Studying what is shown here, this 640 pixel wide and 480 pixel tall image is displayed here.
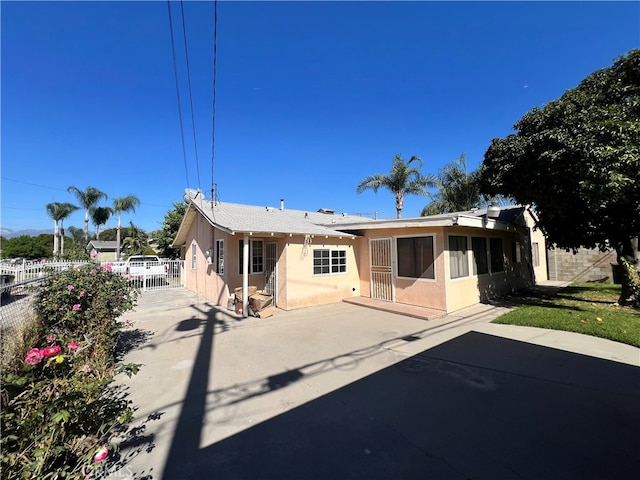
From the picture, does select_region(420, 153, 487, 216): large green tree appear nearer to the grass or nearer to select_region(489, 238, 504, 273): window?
select_region(489, 238, 504, 273): window

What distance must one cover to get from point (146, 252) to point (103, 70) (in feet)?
106

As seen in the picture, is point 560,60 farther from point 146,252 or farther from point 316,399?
point 146,252

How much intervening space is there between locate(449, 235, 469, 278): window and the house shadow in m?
4.67

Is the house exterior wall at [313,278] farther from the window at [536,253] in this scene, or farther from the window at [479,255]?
the window at [536,253]

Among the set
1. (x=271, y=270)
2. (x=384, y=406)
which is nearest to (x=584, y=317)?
(x=384, y=406)

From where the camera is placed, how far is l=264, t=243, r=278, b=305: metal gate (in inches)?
412

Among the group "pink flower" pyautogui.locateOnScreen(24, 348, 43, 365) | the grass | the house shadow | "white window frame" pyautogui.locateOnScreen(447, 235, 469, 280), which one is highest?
"white window frame" pyautogui.locateOnScreen(447, 235, 469, 280)

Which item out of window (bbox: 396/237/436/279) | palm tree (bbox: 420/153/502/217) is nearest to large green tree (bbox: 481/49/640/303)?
window (bbox: 396/237/436/279)

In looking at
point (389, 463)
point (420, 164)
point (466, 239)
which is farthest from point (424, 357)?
point (420, 164)

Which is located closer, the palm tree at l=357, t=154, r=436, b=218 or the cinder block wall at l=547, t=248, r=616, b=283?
the cinder block wall at l=547, t=248, r=616, b=283

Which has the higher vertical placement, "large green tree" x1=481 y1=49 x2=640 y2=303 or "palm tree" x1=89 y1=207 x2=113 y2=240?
"palm tree" x1=89 y1=207 x2=113 y2=240

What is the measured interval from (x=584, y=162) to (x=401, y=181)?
516 inches

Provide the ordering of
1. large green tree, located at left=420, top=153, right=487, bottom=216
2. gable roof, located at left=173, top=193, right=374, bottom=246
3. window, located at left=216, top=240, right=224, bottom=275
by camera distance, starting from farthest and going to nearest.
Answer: large green tree, located at left=420, top=153, right=487, bottom=216 < window, located at left=216, top=240, right=224, bottom=275 < gable roof, located at left=173, top=193, right=374, bottom=246

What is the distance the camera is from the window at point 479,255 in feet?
34.6
